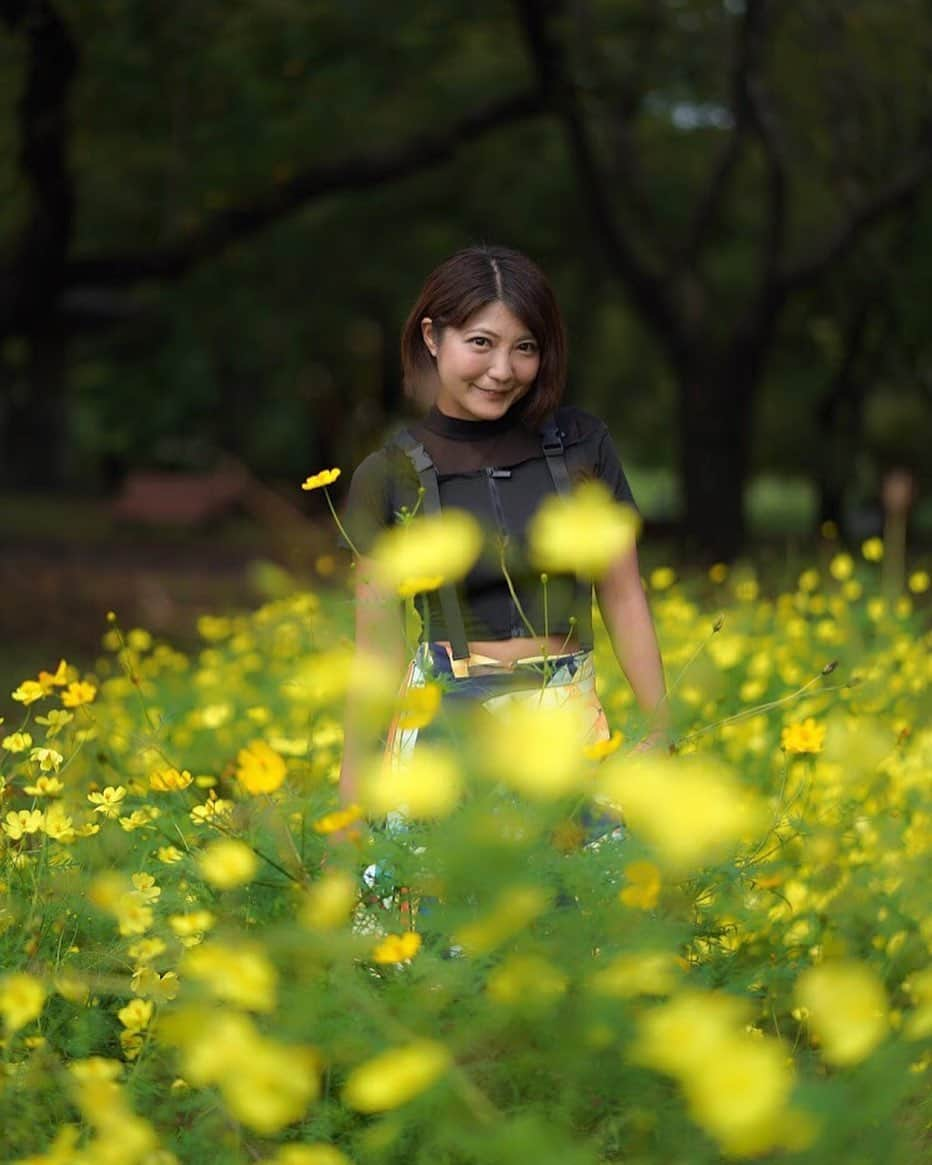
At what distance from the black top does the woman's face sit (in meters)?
0.06

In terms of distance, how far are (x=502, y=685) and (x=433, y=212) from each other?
18.6 m

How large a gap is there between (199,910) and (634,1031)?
0.74 meters

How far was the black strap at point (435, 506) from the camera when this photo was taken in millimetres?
2674

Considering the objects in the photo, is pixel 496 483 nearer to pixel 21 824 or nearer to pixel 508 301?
pixel 508 301

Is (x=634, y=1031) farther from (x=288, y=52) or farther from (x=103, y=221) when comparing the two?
(x=103, y=221)

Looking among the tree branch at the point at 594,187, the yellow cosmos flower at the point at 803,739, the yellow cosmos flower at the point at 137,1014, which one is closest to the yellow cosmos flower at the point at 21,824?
the yellow cosmos flower at the point at 137,1014

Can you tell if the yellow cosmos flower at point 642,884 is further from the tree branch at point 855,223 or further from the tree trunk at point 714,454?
the tree branch at point 855,223

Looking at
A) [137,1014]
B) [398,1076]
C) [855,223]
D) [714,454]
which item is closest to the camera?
[398,1076]

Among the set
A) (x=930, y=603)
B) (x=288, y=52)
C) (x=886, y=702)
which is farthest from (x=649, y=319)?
(x=886, y=702)

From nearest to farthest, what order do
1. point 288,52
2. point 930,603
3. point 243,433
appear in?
point 930,603 < point 288,52 < point 243,433

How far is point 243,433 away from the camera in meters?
31.1

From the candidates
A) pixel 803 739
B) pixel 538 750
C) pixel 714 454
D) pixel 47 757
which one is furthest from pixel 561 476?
pixel 714 454

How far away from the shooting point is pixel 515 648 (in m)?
2.72

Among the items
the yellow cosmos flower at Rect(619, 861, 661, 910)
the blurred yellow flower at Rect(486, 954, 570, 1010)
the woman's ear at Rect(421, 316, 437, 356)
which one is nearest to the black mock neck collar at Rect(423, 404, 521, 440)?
the woman's ear at Rect(421, 316, 437, 356)
